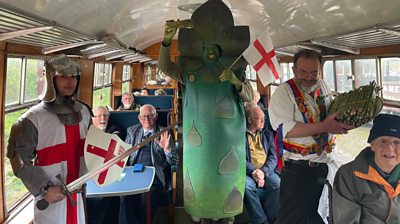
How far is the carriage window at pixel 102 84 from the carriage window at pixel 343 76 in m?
3.49

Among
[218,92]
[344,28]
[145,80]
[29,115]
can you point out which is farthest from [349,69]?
[145,80]

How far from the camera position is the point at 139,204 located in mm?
2928

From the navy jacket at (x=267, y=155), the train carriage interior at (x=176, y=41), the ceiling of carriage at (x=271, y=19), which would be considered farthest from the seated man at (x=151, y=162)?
the ceiling of carriage at (x=271, y=19)

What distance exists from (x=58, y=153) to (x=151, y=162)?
1.55m

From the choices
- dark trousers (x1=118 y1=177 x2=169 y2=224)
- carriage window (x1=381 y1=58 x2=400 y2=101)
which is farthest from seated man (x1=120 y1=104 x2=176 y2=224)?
carriage window (x1=381 y1=58 x2=400 y2=101)

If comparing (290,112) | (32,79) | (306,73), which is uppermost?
(32,79)

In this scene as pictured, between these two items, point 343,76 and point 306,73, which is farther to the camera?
point 343,76

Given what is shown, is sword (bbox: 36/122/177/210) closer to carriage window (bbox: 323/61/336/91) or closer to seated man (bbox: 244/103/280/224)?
seated man (bbox: 244/103/280/224)

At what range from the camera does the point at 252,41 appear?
6.45 ft

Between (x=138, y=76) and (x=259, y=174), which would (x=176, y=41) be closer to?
(x=259, y=174)

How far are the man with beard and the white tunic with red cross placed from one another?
1107 mm

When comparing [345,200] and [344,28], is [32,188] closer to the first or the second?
[345,200]

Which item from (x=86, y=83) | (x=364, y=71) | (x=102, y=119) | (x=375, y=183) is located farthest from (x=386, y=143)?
(x=86, y=83)

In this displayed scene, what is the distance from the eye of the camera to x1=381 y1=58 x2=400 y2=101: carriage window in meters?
2.08
